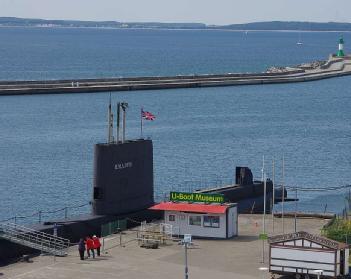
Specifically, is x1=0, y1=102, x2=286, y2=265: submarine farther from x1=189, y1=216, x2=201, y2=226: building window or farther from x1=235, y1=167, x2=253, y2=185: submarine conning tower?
x1=235, y1=167, x2=253, y2=185: submarine conning tower

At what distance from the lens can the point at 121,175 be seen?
4359 centimetres

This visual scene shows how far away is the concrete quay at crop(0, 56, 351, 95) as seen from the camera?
142 meters

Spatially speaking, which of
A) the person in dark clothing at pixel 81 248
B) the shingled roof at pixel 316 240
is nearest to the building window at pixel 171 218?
the person in dark clothing at pixel 81 248

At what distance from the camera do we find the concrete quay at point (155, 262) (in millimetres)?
35844

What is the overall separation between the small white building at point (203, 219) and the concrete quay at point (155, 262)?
0.46 meters

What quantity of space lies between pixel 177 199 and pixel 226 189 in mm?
11575

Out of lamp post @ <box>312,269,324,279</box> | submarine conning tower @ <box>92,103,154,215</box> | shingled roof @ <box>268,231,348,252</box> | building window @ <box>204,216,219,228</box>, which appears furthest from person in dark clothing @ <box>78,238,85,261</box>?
lamp post @ <box>312,269,324,279</box>

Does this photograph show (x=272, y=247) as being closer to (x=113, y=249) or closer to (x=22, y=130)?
(x=113, y=249)

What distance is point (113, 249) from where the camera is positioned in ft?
131

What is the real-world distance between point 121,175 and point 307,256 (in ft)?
34.6

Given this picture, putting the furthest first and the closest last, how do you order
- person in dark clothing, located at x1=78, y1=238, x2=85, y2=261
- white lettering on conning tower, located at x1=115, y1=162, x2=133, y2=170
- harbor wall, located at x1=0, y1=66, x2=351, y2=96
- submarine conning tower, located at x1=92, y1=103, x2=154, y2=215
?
harbor wall, located at x1=0, y1=66, x2=351, y2=96, white lettering on conning tower, located at x1=115, y1=162, x2=133, y2=170, submarine conning tower, located at x1=92, y1=103, x2=154, y2=215, person in dark clothing, located at x1=78, y1=238, x2=85, y2=261

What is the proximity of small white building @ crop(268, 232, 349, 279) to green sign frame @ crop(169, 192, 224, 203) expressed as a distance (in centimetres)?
671

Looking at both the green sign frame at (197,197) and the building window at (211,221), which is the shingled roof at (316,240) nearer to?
the building window at (211,221)

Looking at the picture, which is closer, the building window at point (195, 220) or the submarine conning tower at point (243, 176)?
the building window at point (195, 220)
